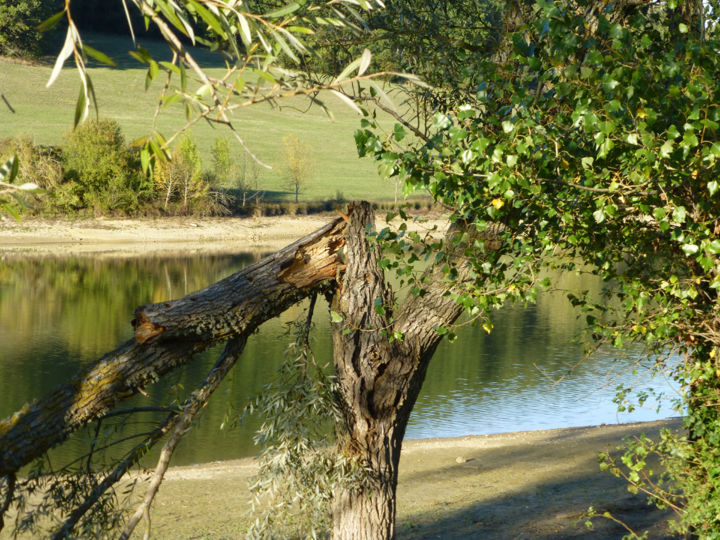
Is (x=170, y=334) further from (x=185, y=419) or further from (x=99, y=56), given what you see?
(x=99, y=56)

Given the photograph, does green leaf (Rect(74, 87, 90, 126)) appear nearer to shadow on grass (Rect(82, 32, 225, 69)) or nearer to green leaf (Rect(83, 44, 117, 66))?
green leaf (Rect(83, 44, 117, 66))

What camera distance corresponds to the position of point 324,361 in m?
16.8

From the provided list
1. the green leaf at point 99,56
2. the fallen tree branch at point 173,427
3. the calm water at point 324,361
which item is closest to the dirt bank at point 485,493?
the calm water at point 324,361

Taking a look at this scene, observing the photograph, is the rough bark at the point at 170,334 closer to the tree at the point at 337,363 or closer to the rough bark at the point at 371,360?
the tree at the point at 337,363

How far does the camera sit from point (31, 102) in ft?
218

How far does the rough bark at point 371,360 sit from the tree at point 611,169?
591mm

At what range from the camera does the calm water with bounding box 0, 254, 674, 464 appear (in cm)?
1475

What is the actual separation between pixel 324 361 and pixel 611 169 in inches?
532

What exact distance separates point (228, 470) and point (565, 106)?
9007 millimetres

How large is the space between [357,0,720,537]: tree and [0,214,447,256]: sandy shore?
112ft

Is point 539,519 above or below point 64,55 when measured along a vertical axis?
below

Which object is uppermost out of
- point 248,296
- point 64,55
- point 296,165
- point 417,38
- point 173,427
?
point 296,165

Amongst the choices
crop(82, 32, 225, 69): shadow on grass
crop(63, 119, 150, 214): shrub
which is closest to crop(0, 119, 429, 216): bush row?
crop(63, 119, 150, 214): shrub

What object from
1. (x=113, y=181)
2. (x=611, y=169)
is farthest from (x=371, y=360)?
(x=113, y=181)
